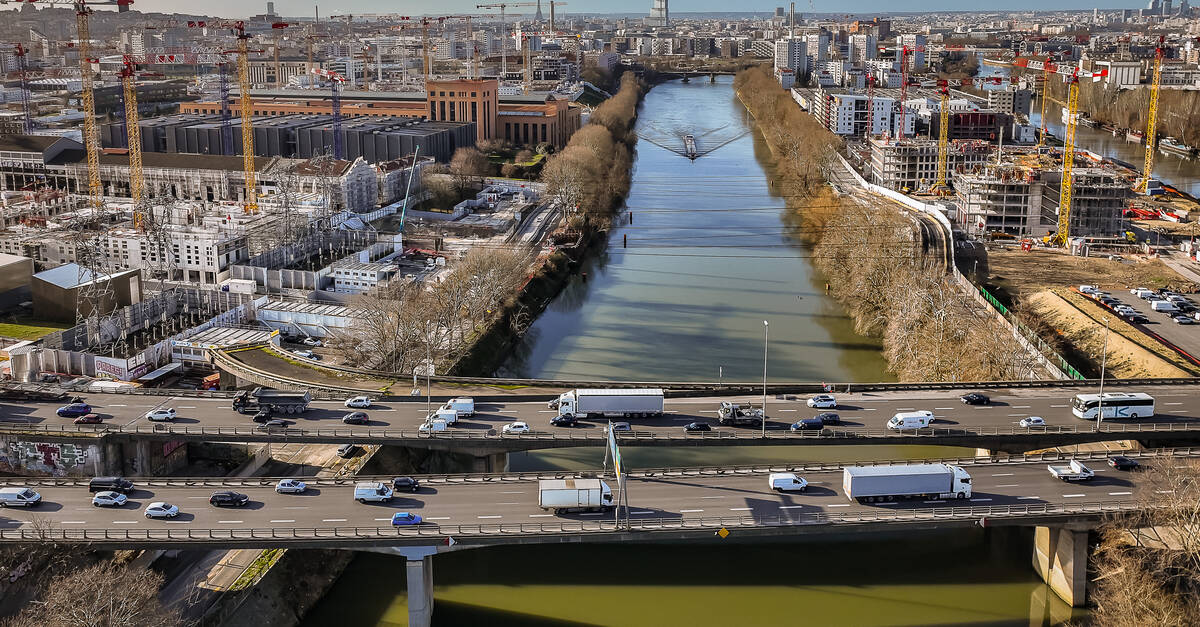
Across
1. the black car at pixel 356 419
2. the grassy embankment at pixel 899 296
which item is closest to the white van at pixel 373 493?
the black car at pixel 356 419

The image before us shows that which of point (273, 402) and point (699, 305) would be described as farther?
point (699, 305)

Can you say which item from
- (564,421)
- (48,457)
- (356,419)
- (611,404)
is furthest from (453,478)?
(48,457)

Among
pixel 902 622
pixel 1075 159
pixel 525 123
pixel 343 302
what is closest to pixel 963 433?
pixel 902 622

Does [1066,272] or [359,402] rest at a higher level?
[359,402]

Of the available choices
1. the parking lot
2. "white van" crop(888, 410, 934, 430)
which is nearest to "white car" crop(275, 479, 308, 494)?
"white van" crop(888, 410, 934, 430)

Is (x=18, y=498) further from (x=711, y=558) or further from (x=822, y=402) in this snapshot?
(x=822, y=402)

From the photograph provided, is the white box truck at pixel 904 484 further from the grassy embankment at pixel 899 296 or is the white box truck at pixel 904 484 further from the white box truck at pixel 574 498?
the grassy embankment at pixel 899 296

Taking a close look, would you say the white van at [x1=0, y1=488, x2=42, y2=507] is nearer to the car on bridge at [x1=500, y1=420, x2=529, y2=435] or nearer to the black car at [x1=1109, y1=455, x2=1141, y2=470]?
the car on bridge at [x1=500, y1=420, x2=529, y2=435]
